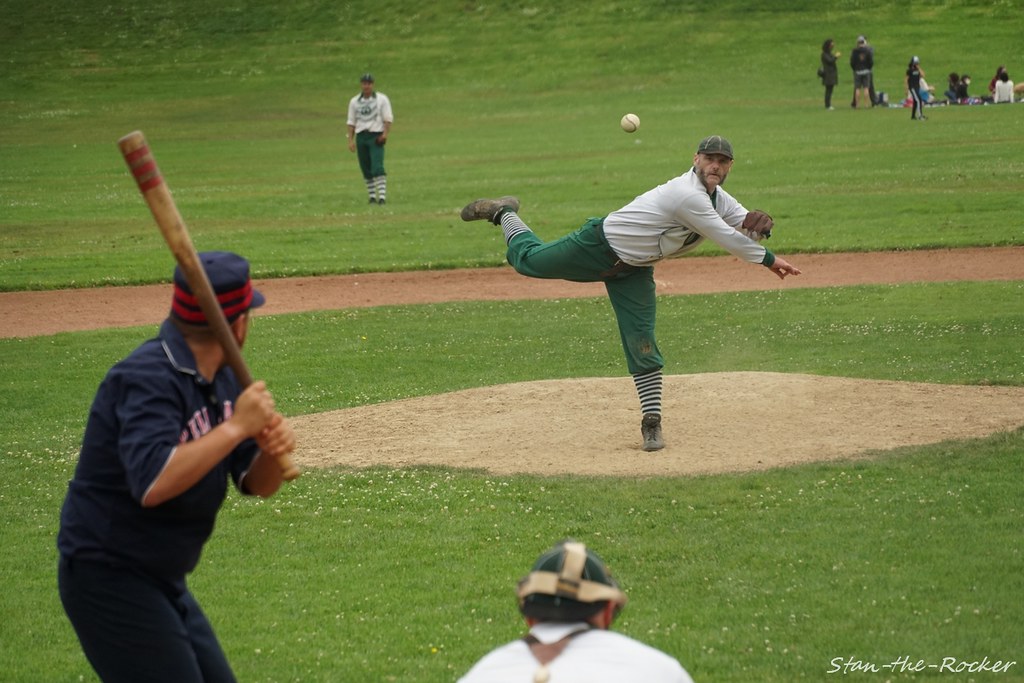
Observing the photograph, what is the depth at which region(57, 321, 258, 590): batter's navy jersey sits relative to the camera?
14.5ft

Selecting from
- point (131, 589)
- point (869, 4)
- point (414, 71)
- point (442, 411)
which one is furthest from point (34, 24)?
point (131, 589)

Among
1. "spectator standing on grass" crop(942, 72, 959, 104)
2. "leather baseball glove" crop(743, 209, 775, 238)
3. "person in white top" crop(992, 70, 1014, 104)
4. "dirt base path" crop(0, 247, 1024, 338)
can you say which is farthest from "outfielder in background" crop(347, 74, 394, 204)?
"spectator standing on grass" crop(942, 72, 959, 104)

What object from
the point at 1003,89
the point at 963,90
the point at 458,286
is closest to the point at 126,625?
the point at 458,286

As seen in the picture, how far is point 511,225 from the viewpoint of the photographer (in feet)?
39.1

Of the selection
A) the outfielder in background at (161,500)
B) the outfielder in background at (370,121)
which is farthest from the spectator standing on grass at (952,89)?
the outfielder in background at (161,500)

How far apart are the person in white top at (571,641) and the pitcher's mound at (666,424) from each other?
6.20m

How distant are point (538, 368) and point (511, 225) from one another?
9.16 ft

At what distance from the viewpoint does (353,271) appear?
20859mm

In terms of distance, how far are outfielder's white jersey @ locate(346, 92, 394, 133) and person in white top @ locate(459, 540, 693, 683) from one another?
2296cm

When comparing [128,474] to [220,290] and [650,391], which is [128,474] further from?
[650,391]

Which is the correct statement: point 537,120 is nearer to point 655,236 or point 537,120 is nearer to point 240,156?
point 240,156

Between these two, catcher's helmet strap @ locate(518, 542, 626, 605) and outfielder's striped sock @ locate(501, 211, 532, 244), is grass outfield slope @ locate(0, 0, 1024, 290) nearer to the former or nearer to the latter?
outfielder's striped sock @ locate(501, 211, 532, 244)

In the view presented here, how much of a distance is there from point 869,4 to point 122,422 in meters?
60.6

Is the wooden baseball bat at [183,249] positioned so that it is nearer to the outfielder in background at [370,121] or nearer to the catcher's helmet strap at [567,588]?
the catcher's helmet strap at [567,588]
